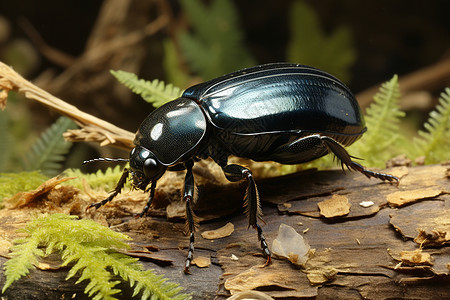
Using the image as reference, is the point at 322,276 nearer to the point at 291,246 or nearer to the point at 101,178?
the point at 291,246

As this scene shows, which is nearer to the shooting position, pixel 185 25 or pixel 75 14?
pixel 185 25

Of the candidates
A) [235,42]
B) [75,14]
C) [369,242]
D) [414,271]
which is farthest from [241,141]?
[75,14]

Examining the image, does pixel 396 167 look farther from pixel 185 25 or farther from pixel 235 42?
pixel 185 25

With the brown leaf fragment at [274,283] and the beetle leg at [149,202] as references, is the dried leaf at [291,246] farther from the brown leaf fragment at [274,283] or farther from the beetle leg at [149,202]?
the beetle leg at [149,202]

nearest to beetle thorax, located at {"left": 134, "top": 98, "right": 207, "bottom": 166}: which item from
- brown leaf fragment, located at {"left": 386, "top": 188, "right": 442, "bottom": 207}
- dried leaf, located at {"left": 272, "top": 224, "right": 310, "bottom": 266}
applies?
dried leaf, located at {"left": 272, "top": 224, "right": 310, "bottom": 266}

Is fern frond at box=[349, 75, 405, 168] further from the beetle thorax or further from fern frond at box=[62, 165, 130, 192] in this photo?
fern frond at box=[62, 165, 130, 192]

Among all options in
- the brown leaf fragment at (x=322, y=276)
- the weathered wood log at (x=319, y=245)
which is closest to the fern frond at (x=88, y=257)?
the weathered wood log at (x=319, y=245)
